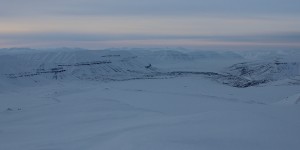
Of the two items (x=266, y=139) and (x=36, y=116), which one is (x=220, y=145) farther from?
(x=36, y=116)

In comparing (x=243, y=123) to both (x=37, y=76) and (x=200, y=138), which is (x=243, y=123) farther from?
(x=37, y=76)

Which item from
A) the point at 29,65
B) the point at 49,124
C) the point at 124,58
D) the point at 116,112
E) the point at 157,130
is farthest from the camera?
the point at 124,58

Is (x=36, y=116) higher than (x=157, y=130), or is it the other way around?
(x=157, y=130)

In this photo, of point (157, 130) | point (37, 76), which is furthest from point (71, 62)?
point (157, 130)

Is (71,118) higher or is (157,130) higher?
(157,130)

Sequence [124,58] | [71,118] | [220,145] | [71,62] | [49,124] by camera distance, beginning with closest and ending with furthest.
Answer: [220,145] → [49,124] → [71,118] → [71,62] → [124,58]

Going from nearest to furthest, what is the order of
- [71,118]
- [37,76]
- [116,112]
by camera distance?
1. [71,118]
2. [116,112]
3. [37,76]

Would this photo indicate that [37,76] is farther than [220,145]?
Yes

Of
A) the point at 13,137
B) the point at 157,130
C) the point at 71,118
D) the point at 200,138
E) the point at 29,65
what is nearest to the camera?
the point at 200,138

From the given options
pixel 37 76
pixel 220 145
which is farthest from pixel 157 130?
pixel 37 76
